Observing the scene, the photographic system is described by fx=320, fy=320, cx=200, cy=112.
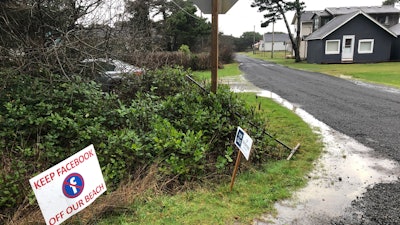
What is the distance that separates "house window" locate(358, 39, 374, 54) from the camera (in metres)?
30.0

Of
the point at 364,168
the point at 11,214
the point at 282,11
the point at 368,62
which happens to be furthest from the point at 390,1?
the point at 11,214

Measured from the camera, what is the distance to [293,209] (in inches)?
139

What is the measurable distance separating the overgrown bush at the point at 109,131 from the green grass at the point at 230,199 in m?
0.39

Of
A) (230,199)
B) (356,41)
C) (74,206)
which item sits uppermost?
(356,41)

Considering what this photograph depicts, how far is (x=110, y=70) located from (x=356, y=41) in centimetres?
2938

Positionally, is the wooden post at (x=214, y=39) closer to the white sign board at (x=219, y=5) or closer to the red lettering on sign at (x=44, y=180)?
the white sign board at (x=219, y=5)

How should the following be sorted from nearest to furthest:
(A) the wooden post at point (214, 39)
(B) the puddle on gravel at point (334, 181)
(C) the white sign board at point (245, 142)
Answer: (B) the puddle on gravel at point (334, 181) < (C) the white sign board at point (245, 142) < (A) the wooden post at point (214, 39)

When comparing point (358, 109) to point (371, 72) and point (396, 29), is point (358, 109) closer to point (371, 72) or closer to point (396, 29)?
point (371, 72)

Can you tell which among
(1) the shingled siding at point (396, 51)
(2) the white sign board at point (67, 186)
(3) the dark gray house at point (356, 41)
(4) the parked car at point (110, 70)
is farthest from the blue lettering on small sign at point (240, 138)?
(1) the shingled siding at point (396, 51)

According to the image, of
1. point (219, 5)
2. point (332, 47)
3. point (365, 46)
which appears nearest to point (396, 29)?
point (365, 46)

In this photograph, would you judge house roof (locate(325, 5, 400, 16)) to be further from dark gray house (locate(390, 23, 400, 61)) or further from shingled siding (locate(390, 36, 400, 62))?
shingled siding (locate(390, 36, 400, 62))

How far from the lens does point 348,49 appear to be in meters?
30.3

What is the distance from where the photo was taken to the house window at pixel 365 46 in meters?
30.0

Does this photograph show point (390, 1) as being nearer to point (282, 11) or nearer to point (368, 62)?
point (282, 11)
